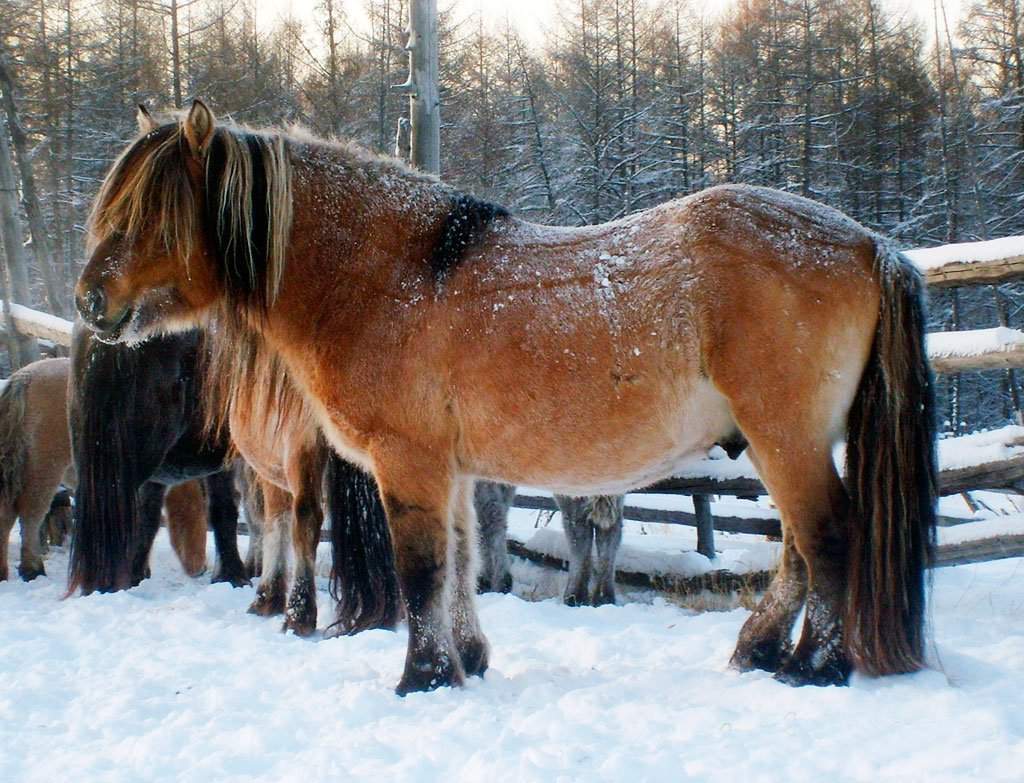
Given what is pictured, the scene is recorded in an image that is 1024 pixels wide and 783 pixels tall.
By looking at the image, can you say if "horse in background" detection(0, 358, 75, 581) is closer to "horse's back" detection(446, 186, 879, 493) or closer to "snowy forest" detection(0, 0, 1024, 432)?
"horse's back" detection(446, 186, 879, 493)

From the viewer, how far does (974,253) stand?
4.98 m

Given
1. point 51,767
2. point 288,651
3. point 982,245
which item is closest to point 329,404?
point 288,651

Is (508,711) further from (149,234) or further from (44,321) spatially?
(44,321)

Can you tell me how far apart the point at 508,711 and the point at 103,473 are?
432 cm

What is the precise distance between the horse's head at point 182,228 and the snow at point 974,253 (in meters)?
3.48

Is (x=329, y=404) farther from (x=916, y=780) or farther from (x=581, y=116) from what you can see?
(x=581, y=116)

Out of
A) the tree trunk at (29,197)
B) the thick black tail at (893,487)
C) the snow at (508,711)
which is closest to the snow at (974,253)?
the thick black tail at (893,487)

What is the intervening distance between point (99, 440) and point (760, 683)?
16.6ft

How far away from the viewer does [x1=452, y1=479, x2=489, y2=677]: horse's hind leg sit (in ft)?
12.1

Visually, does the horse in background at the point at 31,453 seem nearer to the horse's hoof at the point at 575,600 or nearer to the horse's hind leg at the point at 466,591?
the horse's hoof at the point at 575,600

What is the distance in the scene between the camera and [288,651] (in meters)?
4.07

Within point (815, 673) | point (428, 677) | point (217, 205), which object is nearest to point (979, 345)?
point (815, 673)

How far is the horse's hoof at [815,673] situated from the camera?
3168 millimetres

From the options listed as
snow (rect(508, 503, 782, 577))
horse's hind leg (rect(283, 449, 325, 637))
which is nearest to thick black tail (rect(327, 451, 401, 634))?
horse's hind leg (rect(283, 449, 325, 637))
